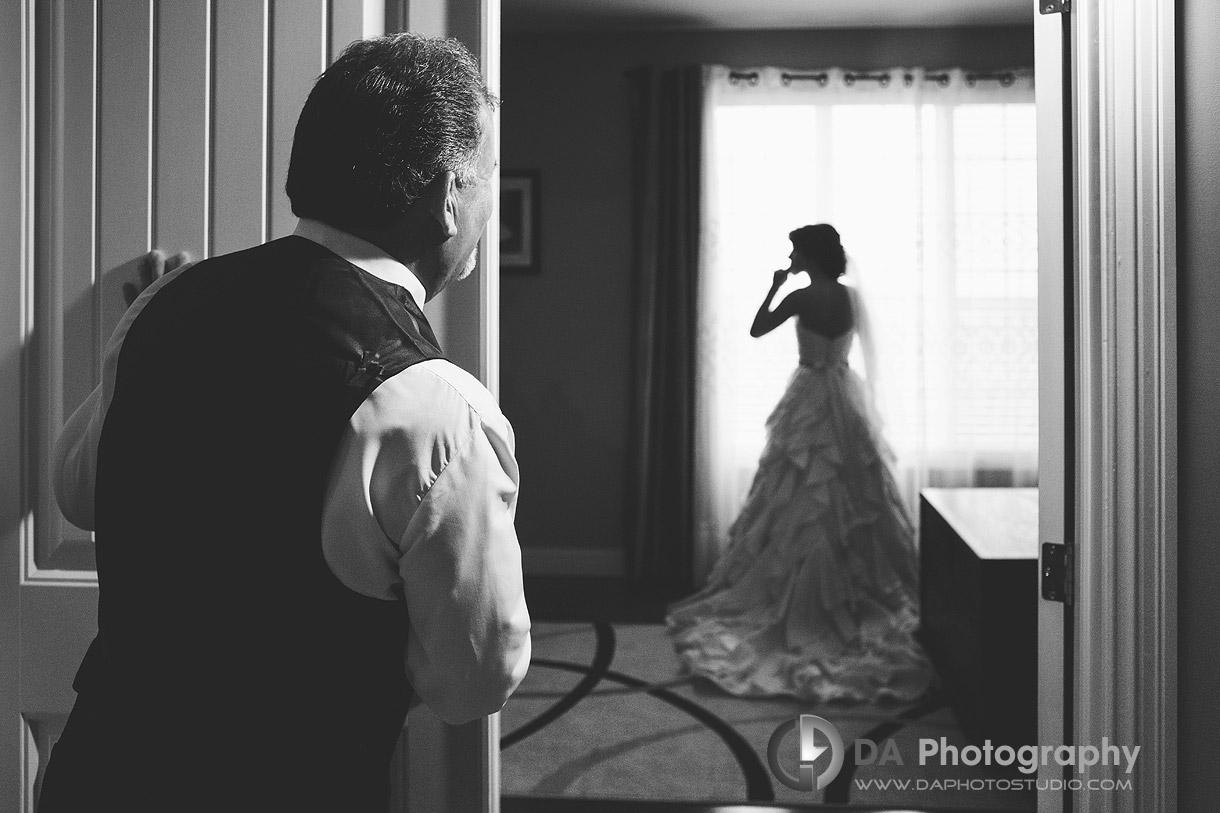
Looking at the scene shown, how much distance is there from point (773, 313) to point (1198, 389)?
264 cm

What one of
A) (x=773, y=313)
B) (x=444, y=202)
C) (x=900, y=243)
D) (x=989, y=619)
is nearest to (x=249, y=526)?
(x=444, y=202)

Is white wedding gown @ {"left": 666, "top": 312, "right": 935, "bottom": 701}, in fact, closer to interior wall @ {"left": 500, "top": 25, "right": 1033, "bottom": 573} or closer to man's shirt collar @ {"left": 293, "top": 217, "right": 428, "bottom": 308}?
interior wall @ {"left": 500, "top": 25, "right": 1033, "bottom": 573}

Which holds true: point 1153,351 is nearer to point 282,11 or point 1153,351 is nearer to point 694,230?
point 282,11

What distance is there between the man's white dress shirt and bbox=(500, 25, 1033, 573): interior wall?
398 centimetres

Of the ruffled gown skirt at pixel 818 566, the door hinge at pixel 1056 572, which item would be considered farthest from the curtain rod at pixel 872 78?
the door hinge at pixel 1056 572

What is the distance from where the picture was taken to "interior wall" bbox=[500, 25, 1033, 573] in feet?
15.4

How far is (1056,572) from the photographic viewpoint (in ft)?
4.53

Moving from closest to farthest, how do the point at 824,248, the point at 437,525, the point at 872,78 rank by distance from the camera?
the point at 437,525 → the point at 824,248 → the point at 872,78

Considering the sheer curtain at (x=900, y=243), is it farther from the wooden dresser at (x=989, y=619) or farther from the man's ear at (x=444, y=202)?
the man's ear at (x=444, y=202)

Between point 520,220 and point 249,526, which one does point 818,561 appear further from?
point 249,526

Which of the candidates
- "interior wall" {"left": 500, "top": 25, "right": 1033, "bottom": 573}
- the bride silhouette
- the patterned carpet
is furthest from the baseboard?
the patterned carpet

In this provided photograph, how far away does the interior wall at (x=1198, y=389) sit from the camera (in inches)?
47.2

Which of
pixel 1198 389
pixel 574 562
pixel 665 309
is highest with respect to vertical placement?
pixel 665 309

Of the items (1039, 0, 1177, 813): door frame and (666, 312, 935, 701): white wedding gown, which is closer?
(1039, 0, 1177, 813): door frame
